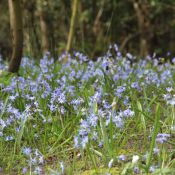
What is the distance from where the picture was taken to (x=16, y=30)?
15.8 ft

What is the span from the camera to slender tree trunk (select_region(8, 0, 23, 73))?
4711 mm

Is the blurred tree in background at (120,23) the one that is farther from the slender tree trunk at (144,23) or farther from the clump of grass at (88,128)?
the clump of grass at (88,128)

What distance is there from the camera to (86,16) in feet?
40.8

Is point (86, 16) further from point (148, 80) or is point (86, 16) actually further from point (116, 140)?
point (116, 140)

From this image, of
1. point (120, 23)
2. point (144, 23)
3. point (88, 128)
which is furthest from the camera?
point (120, 23)

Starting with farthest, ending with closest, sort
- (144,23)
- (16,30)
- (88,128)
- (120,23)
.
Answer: (120,23) < (144,23) < (16,30) < (88,128)

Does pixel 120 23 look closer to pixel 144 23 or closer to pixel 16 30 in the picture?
pixel 144 23

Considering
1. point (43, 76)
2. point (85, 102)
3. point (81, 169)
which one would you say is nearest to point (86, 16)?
point (43, 76)

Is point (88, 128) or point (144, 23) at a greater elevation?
point (144, 23)

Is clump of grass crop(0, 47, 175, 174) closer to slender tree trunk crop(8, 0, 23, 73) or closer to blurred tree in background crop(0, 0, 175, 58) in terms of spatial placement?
slender tree trunk crop(8, 0, 23, 73)

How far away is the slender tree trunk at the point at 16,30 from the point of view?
471 cm

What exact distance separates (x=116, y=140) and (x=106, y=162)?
0.29m

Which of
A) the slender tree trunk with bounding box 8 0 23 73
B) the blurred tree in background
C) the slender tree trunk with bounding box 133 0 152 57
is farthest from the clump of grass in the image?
the slender tree trunk with bounding box 133 0 152 57

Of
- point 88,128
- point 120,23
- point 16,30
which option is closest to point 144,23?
point 120,23
